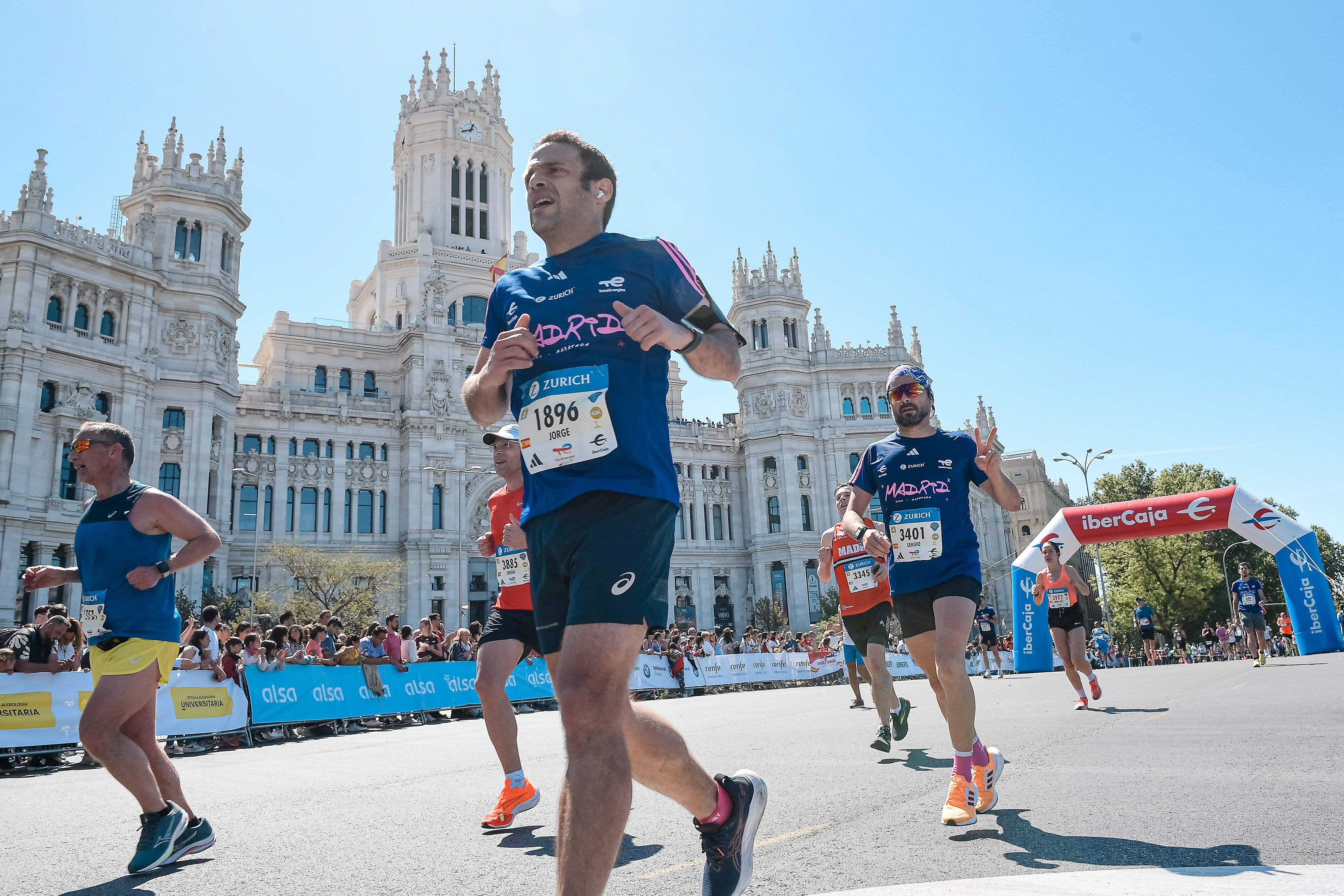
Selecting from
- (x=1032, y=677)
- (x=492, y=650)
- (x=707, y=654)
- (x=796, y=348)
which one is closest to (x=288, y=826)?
(x=492, y=650)

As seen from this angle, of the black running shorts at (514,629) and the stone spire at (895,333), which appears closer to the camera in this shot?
the black running shorts at (514,629)

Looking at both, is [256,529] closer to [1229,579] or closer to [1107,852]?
[1107,852]

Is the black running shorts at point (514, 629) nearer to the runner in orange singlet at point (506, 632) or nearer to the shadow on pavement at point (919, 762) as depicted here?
the runner in orange singlet at point (506, 632)

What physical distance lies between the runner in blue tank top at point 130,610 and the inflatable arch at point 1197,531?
66.0 feet

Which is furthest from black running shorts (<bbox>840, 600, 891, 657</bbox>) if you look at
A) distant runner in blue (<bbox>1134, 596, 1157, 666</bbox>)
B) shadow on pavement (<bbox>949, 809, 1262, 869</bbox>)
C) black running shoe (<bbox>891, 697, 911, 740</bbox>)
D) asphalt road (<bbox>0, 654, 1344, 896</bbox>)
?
distant runner in blue (<bbox>1134, 596, 1157, 666</bbox>)

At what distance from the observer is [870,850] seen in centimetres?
348

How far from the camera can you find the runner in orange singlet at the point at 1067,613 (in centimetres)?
1130

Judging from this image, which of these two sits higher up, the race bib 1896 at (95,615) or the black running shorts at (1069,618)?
the race bib 1896 at (95,615)

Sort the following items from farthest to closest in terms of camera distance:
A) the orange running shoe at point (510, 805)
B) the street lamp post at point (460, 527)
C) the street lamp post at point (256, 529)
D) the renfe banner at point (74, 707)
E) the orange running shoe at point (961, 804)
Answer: the street lamp post at point (460, 527) → the street lamp post at point (256, 529) → the renfe banner at point (74, 707) → the orange running shoe at point (510, 805) → the orange running shoe at point (961, 804)

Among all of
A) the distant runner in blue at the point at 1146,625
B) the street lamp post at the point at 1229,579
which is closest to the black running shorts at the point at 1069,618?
the distant runner in blue at the point at 1146,625

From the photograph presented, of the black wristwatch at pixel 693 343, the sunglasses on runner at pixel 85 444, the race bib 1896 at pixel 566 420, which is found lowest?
the race bib 1896 at pixel 566 420

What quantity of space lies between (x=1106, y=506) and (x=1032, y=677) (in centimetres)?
508

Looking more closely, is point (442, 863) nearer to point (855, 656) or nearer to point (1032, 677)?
point (855, 656)

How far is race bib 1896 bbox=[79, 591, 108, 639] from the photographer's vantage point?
463cm
